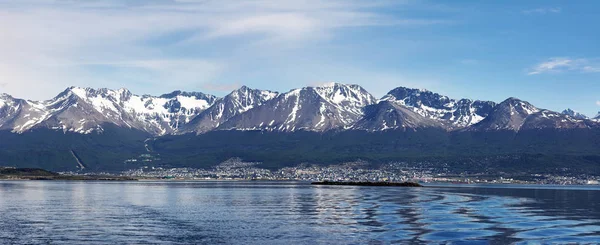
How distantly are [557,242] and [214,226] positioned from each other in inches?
1786

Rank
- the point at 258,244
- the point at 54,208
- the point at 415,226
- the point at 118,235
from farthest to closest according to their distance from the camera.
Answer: the point at 54,208 < the point at 415,226 < the point at 118,235 < the point at 258,244

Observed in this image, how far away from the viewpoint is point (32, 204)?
465 feet

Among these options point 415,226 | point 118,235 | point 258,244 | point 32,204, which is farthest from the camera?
point 32,204

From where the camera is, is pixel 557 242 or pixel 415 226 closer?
pixel 557 242

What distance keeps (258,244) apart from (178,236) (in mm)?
12720

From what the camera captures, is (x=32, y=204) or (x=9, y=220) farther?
(x=32, y=204)

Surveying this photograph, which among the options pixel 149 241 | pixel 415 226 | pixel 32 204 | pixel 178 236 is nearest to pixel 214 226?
pixel 178 236

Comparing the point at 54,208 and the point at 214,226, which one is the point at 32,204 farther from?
the point at 214,226

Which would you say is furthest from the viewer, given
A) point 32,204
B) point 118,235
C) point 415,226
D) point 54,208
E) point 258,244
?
point 32,204

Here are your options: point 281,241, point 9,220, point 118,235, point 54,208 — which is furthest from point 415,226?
point 54,208

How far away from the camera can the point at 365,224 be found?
101 m

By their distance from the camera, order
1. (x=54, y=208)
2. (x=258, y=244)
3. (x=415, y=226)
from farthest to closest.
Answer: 1. (x=54, y=208)
2. (x=415, y=226)
3. (x=258, y=244)

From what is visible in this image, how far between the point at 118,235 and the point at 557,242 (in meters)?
52.2

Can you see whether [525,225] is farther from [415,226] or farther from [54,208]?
[54,208]
